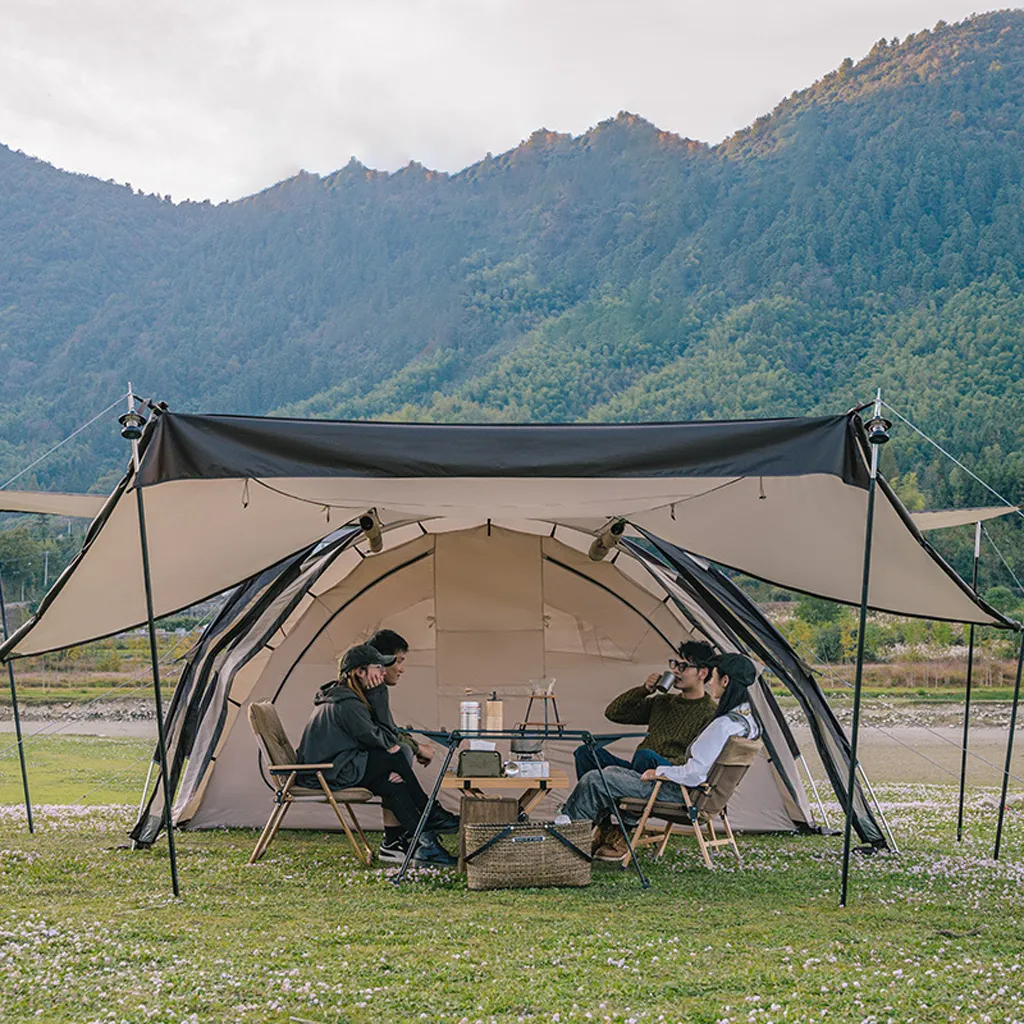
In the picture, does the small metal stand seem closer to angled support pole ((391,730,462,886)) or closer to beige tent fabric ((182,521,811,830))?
beige tent fabric ((182,521,811,830))

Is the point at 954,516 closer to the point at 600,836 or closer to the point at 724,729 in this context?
the point at 724,729

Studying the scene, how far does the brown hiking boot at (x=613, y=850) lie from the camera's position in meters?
5.89

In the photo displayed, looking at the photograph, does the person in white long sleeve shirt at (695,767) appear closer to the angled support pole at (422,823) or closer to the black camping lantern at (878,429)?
the angled support pole at (422,823)

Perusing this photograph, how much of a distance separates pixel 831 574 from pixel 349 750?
240 cm

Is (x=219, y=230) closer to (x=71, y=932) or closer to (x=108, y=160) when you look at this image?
(x=108, y=160)

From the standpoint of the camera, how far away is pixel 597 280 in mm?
54000

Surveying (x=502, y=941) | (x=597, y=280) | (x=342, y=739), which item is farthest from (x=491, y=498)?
(x=597, y=280)

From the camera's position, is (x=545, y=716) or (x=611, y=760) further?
(x=545, y=716)

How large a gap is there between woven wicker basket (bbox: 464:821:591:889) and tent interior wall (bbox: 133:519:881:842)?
6.66 feet

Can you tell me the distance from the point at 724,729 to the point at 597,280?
164 feet

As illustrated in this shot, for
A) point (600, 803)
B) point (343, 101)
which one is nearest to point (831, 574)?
point (600, 803)

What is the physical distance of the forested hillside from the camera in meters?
40.4

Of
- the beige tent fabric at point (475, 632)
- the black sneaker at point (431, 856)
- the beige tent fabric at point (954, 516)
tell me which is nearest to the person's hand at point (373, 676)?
the black sneaker at point (431, 856)

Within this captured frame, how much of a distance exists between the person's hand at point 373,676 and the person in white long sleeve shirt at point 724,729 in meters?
1.38
